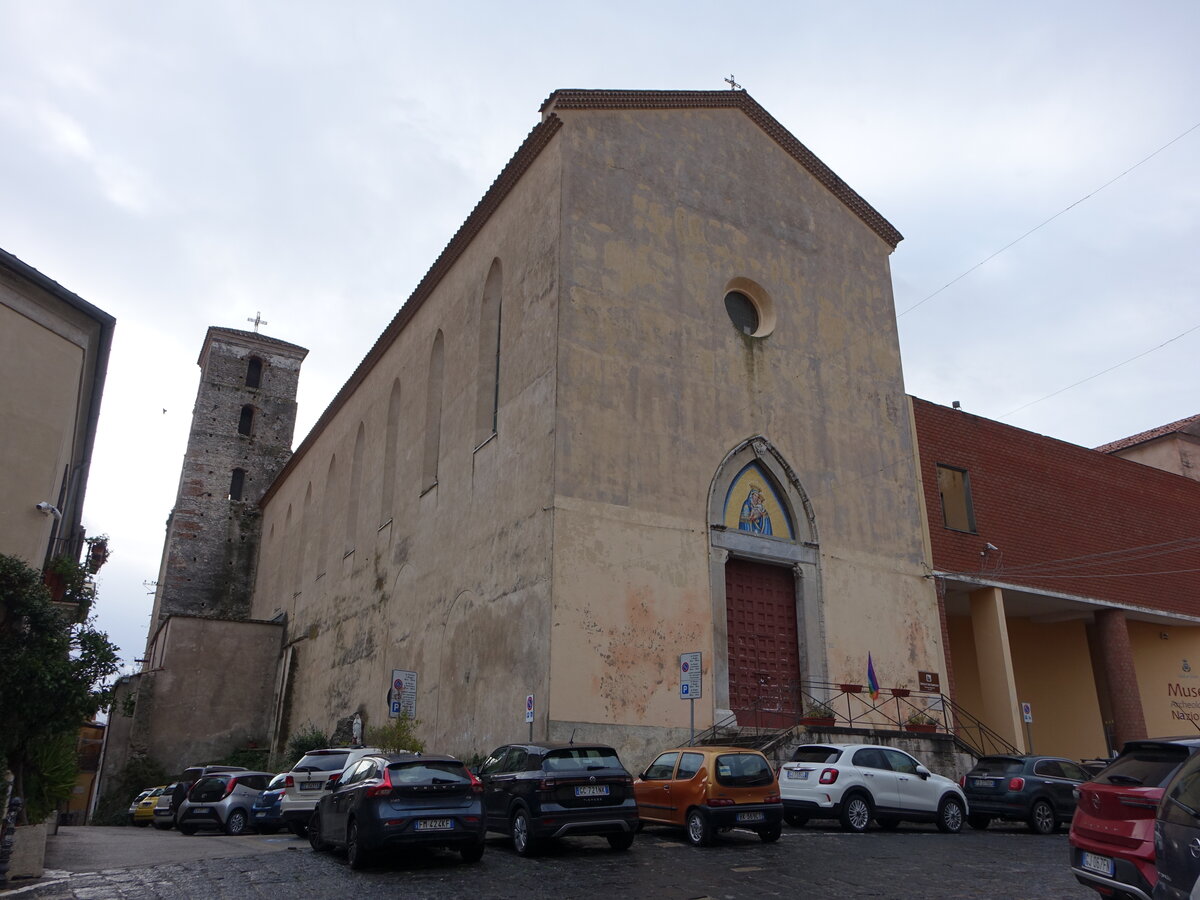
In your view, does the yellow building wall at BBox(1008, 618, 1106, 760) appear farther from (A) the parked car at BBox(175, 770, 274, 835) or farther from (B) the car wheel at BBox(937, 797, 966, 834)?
(A) the parked car at BBox(175, 770, 274, 835)

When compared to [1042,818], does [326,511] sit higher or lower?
higher

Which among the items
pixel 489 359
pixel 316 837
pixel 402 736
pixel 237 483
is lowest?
pixel 316 837

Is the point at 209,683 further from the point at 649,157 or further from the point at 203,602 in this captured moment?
the point at 649,157

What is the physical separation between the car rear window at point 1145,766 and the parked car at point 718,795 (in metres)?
5.17

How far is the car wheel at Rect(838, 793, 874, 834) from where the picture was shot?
14016 mm

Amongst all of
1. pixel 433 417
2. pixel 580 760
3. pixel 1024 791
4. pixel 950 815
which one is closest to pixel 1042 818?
pixel 1024 791

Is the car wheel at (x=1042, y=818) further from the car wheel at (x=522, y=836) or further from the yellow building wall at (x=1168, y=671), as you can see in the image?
the yellow building wall at (x=1168, y=671)

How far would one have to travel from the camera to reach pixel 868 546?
→ 2212cm

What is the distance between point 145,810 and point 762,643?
1874cm

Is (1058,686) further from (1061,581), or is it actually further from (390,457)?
(390,457)

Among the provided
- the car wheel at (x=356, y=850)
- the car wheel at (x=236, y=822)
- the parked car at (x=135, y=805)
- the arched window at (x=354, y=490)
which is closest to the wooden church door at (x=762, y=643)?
the car wheel at (x=356, y=850)

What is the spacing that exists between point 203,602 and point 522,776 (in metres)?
36.6

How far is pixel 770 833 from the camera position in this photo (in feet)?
41.1

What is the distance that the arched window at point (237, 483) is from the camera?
46.2m
